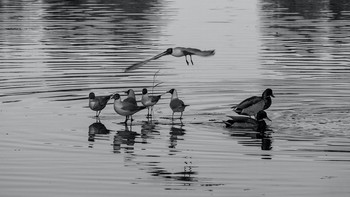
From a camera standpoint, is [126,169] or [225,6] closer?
[126,169]

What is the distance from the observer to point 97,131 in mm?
23516

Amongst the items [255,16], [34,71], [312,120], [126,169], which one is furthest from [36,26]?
[126,169]

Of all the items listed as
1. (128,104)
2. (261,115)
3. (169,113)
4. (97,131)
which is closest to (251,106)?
(261,115)

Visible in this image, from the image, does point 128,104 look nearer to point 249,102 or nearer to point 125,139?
point 125,139

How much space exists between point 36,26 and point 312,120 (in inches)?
1329

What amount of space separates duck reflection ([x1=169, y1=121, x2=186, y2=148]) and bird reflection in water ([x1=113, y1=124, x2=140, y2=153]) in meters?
0.81

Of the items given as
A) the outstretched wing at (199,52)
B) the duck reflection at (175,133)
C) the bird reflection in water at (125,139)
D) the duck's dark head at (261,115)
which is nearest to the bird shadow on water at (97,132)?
the bird reflection in water at (125,139)

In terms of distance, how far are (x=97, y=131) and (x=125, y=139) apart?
1.23m

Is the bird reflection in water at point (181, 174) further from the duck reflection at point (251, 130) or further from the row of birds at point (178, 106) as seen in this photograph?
the row of birds at point (178, 106)

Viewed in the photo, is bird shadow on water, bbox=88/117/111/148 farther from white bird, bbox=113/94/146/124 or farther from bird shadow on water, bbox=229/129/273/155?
bird shadow on water, bbox=229/129/273/155

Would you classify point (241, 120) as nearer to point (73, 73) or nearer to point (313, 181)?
point (313, 181)

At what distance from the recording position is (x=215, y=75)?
33.9 metres

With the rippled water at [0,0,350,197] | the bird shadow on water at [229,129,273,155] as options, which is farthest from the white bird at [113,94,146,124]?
the bird shadow on water at [229,129,273,155]

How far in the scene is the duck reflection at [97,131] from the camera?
22692mm
